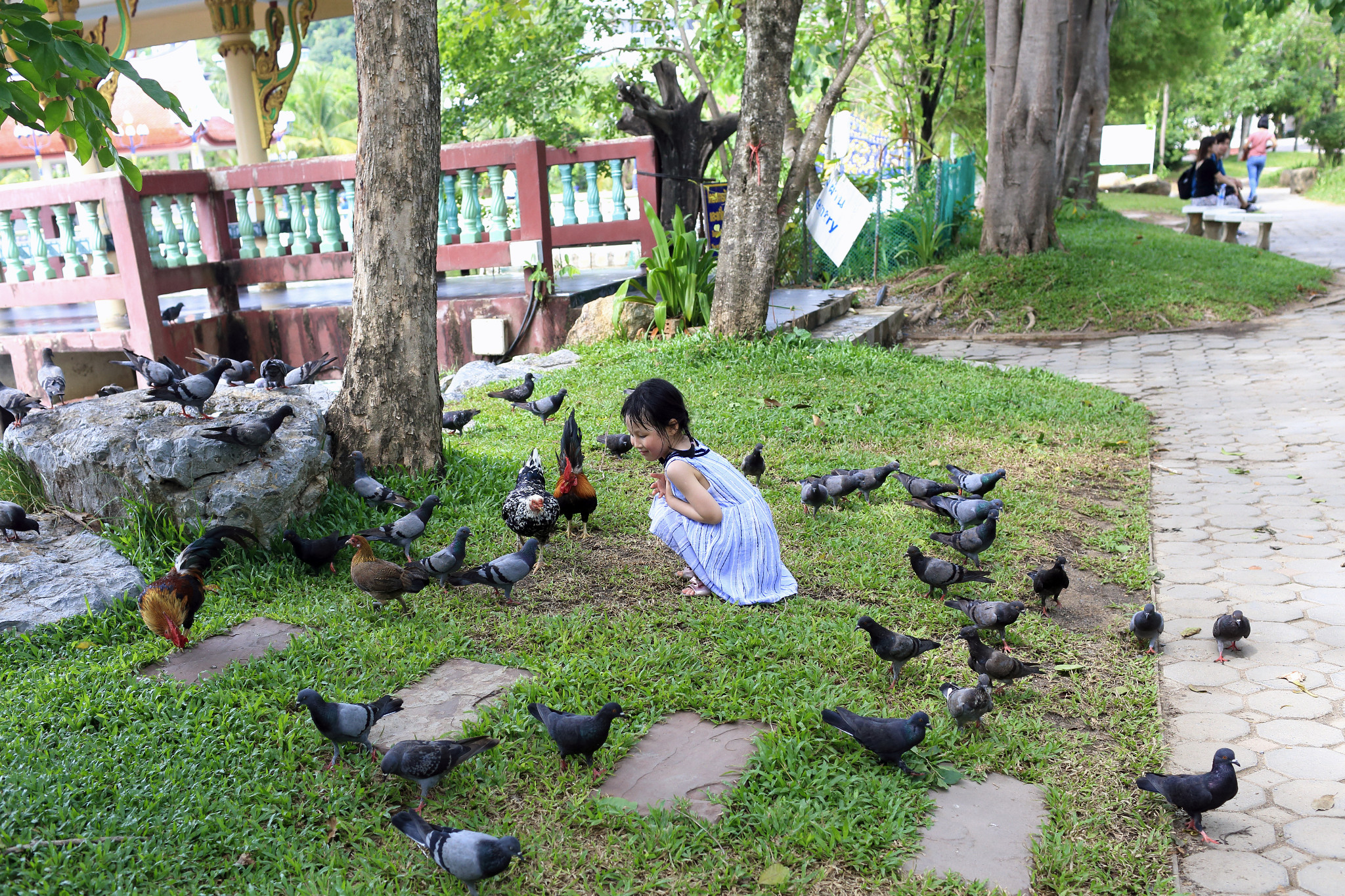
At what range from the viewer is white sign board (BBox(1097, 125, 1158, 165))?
2472cm

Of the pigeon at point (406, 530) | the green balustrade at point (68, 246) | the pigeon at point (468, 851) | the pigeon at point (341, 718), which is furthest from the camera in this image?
the green balustrade at point (68, 246)

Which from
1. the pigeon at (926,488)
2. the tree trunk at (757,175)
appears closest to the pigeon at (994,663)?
the pigeon at (926,488)

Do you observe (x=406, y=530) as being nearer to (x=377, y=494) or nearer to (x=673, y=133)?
(x=377, y=494)

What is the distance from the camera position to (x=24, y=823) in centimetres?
303

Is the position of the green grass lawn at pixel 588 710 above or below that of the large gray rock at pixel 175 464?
below

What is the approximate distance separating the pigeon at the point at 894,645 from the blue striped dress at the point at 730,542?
31.9 inches

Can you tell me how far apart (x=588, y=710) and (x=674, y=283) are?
7.35 m

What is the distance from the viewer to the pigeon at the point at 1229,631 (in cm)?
420

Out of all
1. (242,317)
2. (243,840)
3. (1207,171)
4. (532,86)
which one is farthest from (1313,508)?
(1207,171)

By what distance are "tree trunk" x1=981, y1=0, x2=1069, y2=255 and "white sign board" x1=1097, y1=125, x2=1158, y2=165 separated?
12142 millimetres

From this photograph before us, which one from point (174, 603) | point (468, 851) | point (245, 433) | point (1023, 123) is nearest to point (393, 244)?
point (245, 433)

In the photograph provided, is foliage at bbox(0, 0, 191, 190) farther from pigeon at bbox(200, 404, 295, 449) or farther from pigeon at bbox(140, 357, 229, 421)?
pigeon at bbox(140, 357, 229, 421)

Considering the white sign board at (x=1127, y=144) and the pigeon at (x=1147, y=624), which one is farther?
the white sign board at (x=1127, y=144)

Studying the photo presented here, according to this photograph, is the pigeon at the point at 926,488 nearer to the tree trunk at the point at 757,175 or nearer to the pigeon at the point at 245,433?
the pigeon at the point at 245,433
